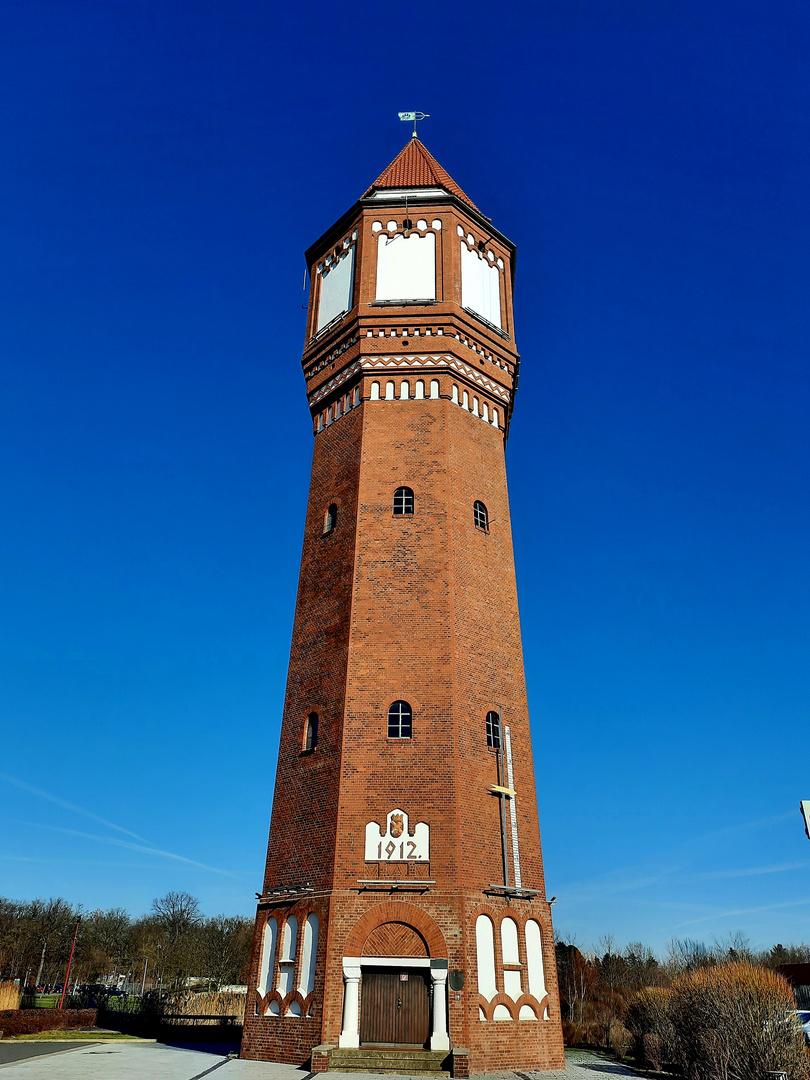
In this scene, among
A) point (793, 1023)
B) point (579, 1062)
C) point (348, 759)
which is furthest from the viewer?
point (579, 1062)

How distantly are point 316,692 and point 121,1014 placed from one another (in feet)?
69.6

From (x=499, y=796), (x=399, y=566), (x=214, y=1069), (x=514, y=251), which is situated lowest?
(x=214, y=1069)

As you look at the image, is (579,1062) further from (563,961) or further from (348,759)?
(563,961)

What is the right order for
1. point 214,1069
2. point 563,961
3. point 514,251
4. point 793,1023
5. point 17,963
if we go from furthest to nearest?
point 17,963 < point 563,961 < point 514,251 < point 214,1069 < point 793,1023

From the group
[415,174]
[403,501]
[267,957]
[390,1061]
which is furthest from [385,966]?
[415,174]

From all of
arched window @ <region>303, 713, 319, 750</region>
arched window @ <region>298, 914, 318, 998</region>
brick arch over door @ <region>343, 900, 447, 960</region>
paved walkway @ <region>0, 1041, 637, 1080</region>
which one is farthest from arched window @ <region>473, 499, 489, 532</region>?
paved walkway @ <region>0, 1041, 637, 1080</region>

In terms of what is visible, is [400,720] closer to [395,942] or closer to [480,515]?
[395,942]

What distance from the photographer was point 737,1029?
515 inches

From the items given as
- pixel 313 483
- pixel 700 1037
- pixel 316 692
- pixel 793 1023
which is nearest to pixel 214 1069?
pixel 316 692

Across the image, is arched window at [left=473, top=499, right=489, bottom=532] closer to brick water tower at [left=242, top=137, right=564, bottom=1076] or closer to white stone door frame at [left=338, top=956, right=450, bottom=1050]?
brick water tower at [left=242, top=137, right=564, bottom=1076]

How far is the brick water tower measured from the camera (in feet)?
49.9

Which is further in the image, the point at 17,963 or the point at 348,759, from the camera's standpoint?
the point at 17,963

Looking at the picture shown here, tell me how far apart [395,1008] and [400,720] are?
5385mm

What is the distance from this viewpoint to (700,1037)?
13961 mm
